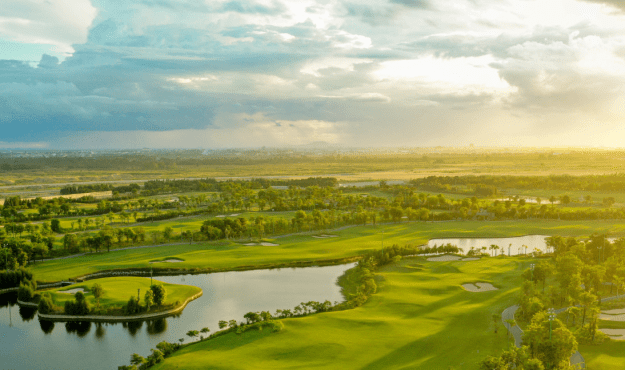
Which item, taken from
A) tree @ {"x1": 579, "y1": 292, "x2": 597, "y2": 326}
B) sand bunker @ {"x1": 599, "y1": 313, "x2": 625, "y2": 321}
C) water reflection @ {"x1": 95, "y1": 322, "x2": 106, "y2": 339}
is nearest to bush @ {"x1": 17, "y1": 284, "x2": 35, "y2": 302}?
water reflection @ {"x1": 95, "y1": 322, "x2": 106, "y2": 339}

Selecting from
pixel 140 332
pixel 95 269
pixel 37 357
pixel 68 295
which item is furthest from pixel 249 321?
pixel 95 269

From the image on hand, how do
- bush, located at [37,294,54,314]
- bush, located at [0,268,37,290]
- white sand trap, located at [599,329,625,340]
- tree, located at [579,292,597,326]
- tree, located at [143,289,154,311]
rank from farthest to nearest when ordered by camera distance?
1. bush, located at [0,268,37,290]
2. bush, located at [37,294,54,314]
3. tree, located at [143,289,154,311]
4. tree, located at [579,292,597,326]
5. white sand trap, located at [599,329,625,340]

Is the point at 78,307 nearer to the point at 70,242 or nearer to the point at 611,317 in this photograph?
the point at 70,242

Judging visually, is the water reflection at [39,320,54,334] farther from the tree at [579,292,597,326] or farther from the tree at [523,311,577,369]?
the tree at [579,292,597,326]

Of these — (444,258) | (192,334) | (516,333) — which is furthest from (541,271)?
(192,334)

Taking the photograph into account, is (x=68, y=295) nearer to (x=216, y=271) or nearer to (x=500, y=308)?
(x=216, y=271)

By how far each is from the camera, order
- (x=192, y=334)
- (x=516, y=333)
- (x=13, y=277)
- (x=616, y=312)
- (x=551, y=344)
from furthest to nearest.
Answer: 1. (x=13, y=277)
2. (x=616, y=312)
3. (x=192, y=334)
4. (x=516, y=333)
5. (x=551, y=344)

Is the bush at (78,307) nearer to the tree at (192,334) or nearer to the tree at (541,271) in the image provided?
the tree at (192,334)
